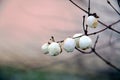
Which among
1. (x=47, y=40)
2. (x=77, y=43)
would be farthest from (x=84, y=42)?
(x=47, y=40)

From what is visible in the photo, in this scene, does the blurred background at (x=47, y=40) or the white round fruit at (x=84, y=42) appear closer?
the white round fruit at (x=84, y=42)

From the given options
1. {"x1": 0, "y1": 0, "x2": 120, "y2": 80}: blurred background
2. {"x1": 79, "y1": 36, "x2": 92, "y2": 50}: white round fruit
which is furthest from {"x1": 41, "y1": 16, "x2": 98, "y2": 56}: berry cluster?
{"x1": 0, "y1": 0, "x2": 120, "y2": 80}: blurred background

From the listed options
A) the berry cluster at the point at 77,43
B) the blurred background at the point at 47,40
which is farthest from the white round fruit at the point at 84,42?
the blurred background at the point at 47,40

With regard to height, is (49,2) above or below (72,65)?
above

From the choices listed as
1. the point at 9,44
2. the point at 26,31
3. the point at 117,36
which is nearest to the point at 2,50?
the point at 9,44

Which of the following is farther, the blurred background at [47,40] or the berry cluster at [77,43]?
the blurred background at [47,40]

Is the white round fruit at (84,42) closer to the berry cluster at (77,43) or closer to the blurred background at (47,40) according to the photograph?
the berry cluster at (77,43)

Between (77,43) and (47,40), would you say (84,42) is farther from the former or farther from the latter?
(47,40)

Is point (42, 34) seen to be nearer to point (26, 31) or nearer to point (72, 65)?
point (26, 31)
